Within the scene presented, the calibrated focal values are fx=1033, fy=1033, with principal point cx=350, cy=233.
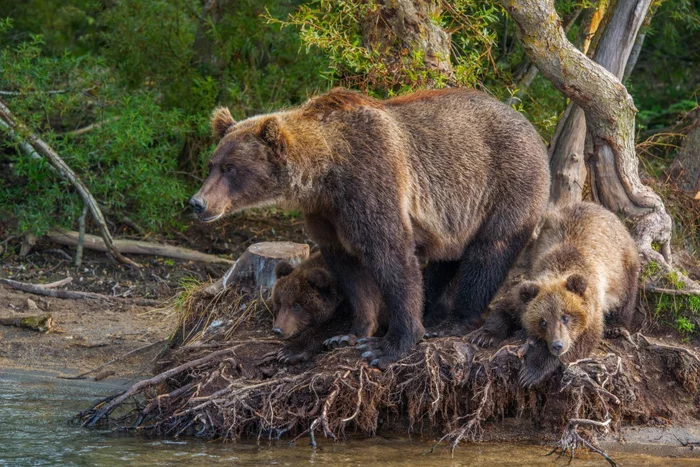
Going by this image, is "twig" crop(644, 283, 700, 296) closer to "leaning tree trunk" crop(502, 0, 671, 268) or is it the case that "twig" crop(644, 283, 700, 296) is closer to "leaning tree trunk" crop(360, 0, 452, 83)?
"leaning tree trunk" crop(502, 0, 671, 268)

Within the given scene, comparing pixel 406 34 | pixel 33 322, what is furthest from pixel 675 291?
pixel 33 322

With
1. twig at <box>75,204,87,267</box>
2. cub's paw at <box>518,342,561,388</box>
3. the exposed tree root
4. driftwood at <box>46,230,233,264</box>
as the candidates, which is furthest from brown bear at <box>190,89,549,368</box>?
driftwood at <box>46,230,233,264</box>

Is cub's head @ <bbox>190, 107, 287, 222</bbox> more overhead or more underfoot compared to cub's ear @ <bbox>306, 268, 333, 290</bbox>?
more overhead

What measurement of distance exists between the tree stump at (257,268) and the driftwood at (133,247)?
118 inches

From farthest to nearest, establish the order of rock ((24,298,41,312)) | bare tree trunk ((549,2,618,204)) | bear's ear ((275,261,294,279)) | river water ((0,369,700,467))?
rock ((24,298,41,312))
bare tree trunk ((549,2,618,204))
bear's ear ((275,261,294,279))
river water ((0,369,700,467))

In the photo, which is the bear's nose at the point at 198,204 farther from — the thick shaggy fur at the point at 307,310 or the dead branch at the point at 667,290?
the dead branch at the point at 667,290

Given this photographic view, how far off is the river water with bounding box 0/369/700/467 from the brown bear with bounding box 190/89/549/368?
0.76 m

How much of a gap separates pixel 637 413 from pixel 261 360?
305cm

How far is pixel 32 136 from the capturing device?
11.7 metres

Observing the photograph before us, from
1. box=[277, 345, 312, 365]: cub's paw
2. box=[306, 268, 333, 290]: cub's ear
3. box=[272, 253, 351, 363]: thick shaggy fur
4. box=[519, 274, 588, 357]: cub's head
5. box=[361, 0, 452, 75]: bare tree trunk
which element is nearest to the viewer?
box=[519, 274, 588, 357]: cub's head

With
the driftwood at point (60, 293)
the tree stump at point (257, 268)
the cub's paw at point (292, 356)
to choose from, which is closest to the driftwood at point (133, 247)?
the driftwood at point (60, 293)

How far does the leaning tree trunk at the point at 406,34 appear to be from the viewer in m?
10.2

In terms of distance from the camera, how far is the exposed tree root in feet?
25.8

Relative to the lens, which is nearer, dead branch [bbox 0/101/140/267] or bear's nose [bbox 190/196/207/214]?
bear's nose [bbox 190/196/207/214]
